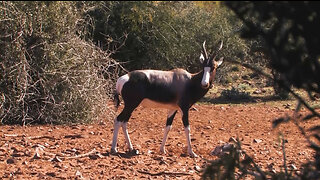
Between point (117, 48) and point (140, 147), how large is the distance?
4031 millimetres

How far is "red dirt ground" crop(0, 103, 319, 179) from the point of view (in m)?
6.80

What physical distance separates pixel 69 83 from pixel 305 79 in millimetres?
8526

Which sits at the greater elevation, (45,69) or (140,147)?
(45,69)

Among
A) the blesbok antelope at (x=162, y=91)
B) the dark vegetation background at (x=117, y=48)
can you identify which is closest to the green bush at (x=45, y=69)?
the dark vegetation background at (x=117, y=48)

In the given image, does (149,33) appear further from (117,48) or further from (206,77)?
(206,77)

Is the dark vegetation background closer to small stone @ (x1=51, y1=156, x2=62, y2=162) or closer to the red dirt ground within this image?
the red dirt ground

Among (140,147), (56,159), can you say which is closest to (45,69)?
(140,147)

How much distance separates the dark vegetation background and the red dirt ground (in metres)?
0.65

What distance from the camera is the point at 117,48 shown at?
11992mm

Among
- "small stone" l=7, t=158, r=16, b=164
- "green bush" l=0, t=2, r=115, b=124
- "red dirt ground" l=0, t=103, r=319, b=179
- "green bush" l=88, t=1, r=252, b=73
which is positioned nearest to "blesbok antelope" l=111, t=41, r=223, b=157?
"red dirt ground" l=0, t=103, r=319, b=179

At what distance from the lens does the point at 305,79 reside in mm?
2549

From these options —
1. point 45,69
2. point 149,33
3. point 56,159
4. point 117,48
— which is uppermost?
point 149,33

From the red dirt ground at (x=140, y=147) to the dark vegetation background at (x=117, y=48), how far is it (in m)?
0.65

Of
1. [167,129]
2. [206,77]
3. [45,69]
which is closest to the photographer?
[167,129]
